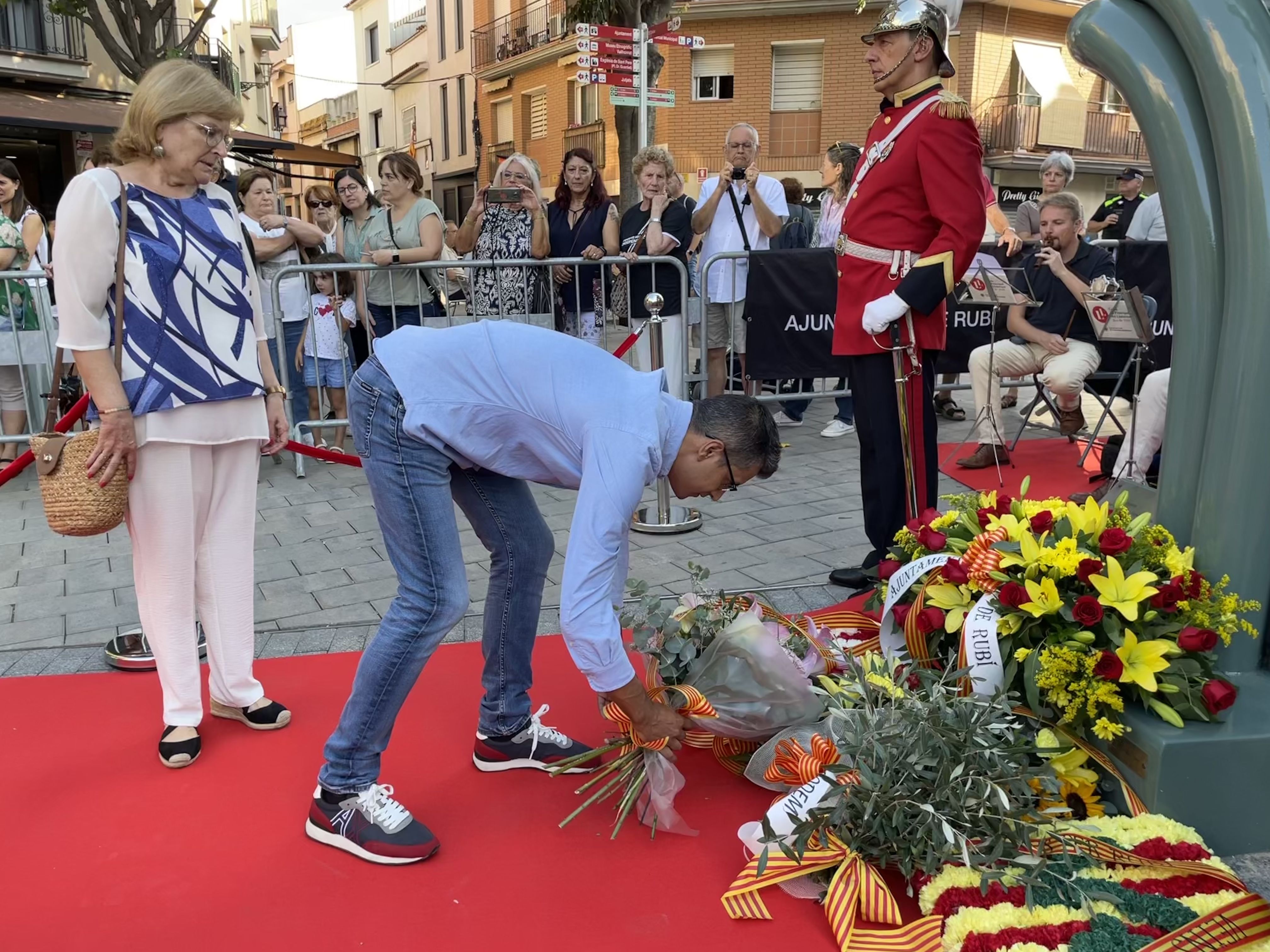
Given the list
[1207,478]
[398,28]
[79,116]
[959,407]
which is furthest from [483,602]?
[398,28]

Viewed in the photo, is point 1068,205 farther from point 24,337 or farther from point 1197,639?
point 24,337

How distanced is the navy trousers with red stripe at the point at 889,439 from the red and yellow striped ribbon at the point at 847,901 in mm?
1964

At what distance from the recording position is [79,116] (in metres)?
15.5

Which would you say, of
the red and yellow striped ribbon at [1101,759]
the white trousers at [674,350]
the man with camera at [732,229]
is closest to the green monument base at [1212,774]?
the red and yellow striped ribbon at [1101,759]

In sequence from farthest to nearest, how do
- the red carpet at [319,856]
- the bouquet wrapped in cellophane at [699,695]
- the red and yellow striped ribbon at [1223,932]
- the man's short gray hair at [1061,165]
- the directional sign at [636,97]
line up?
the directional sign at [636,97]
the man's short gray hair at [1061,165]
the bouquet wrapped in cellophane at [699,695]
the red carpet at [319,856]
the red and yellow striped ribbon at [1223,932]

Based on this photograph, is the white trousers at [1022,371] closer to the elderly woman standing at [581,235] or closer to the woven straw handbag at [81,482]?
the elderly woman standing at [581,235]

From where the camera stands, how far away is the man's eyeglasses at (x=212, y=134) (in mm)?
2900

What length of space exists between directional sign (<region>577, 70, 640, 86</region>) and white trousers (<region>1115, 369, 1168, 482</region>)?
8451 mm

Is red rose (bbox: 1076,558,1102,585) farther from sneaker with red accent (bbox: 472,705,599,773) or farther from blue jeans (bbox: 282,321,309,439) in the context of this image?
blue jeans (bbox: 282,321,309,439)

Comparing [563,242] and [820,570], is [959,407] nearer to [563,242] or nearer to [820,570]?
[563,242]

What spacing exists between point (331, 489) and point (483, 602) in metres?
2.43

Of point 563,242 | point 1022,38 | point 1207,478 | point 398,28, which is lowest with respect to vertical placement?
point 1207,478

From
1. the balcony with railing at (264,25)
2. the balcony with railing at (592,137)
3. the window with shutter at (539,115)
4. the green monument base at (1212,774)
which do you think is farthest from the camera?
the balcony with railing at (264,25)

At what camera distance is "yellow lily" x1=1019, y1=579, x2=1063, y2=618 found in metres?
2.66
